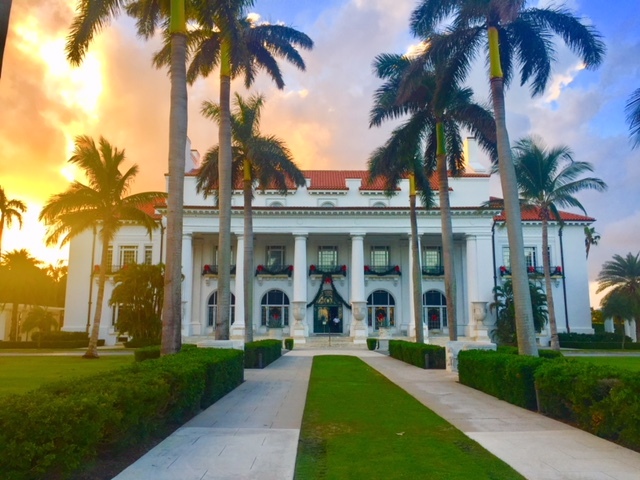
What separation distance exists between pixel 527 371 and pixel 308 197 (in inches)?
1427

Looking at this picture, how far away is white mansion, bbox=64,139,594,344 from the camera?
4444 cm

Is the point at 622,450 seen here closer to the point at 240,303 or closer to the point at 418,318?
the point at 418,318

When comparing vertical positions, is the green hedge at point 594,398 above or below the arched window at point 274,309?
below

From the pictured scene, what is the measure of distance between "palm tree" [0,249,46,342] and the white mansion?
4.63m

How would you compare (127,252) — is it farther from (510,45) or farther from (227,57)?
(510,45)

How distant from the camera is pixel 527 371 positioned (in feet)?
36.4

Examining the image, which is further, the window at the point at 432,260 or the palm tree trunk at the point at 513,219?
the window at the point at 432,260

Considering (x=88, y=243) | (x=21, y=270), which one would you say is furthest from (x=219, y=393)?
(x=21, y=270)

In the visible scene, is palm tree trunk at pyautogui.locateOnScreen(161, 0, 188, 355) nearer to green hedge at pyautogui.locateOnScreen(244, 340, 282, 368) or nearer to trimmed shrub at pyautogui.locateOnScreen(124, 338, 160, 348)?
green hedge at pyautogui.locateOnScreen(244, 340, 282, 368)

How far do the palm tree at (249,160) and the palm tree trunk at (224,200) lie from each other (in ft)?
15.7

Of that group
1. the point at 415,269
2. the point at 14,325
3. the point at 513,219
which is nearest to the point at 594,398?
the point at 513,219

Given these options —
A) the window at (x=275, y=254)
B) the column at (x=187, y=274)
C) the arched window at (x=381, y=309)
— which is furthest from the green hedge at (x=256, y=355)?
the window at (x=275, y=254)

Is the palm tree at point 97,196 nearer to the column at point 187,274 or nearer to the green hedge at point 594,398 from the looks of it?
the column at point 187,274

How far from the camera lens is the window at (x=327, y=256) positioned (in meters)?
48.4
